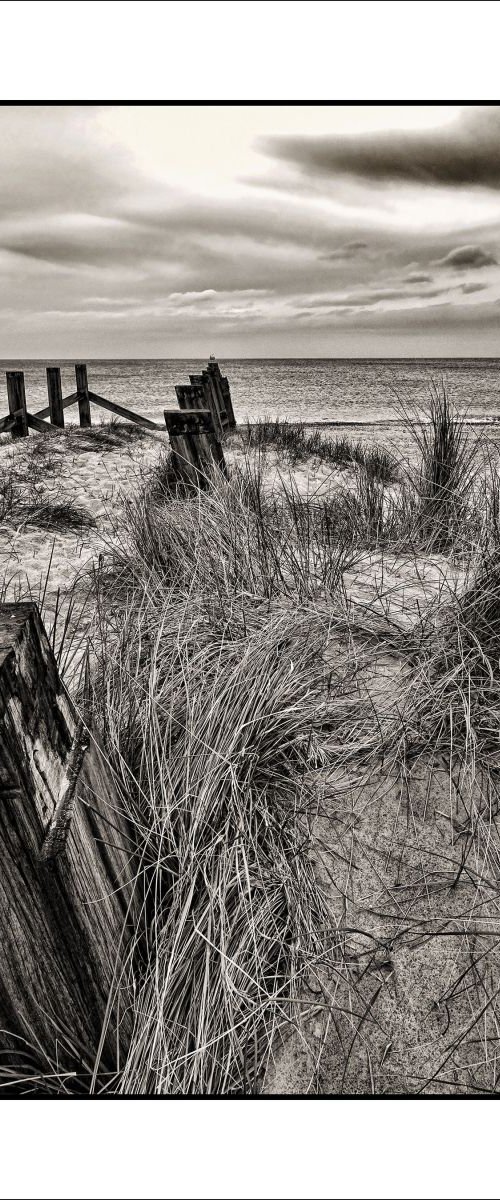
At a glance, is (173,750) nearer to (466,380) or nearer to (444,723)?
(444,723)

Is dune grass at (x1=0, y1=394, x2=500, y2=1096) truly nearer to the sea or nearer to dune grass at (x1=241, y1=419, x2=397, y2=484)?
dune grass at (x1=241, y1=419, x2=397, y2=484)

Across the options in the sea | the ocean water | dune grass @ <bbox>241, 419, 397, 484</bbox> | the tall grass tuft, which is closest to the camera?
the tall grass tuft

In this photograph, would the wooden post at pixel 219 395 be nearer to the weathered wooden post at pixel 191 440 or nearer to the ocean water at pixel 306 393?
the ocean water at pixel 306 393

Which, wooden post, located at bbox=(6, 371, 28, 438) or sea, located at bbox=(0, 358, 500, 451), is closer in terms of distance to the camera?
wooden post, located at bbox=(6, 371, 28, 438)

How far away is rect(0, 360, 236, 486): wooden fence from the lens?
4.27 metres

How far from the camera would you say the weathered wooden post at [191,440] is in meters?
4.24

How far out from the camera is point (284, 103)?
7.94ft

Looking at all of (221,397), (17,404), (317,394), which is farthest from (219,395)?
(317,394)

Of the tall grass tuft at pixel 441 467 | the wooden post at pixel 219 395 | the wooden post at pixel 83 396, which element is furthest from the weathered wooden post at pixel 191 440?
the wooden post at pixel 83 396

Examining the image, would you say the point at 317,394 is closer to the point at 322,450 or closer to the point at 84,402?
the point at 84,402

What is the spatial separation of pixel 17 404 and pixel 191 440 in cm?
527

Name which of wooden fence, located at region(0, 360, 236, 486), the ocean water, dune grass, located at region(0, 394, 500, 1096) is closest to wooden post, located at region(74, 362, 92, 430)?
wooden fence, located at region(0, 360, 236, 486)

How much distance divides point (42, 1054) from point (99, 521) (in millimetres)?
3714

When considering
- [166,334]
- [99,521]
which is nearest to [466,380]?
[166,334]
